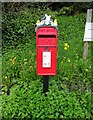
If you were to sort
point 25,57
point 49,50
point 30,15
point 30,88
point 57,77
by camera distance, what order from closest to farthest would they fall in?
1. point 49,50
2. point 30,88
3. point 57,77
4. point 25,57
5. point 30,15

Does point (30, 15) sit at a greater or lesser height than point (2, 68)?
greater

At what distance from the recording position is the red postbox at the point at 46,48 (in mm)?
4305

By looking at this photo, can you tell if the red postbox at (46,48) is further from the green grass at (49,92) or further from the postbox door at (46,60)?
the green grass at (49,92)

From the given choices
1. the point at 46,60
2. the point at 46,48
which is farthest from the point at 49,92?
the point at 46,48

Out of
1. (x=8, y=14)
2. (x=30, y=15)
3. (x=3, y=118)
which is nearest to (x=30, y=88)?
(x=3, y=118)

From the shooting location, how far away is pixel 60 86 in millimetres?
4773

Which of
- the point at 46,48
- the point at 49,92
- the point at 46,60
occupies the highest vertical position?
the point at 46,48

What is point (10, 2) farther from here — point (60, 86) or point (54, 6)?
point (54, 6)

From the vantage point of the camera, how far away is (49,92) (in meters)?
4.49

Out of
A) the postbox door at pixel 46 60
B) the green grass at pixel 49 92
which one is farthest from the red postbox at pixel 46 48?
the green grass at pixel 49 92

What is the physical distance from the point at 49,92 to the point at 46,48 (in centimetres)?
65

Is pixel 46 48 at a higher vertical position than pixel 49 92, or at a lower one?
higher

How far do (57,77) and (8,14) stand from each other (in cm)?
308

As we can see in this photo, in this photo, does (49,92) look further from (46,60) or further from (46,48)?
(46,48)
